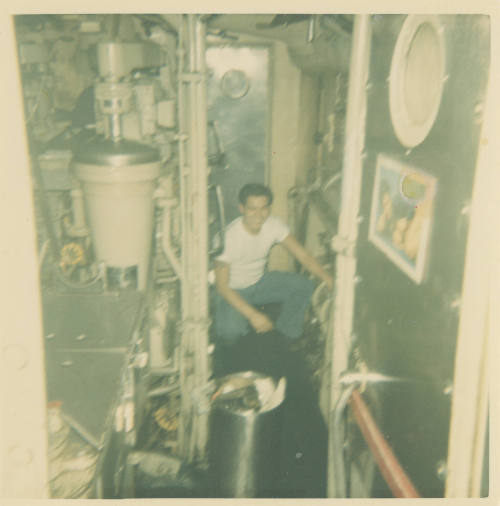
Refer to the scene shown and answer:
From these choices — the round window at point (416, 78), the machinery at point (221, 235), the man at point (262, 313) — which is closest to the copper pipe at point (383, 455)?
the machinery at point (221, 235)

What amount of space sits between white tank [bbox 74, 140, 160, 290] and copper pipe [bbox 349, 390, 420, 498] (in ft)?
5.41

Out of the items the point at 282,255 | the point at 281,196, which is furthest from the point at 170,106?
the point at 282,255

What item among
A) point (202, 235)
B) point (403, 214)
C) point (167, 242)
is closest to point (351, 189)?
point (403, 214)

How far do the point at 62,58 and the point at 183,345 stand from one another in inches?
79.6

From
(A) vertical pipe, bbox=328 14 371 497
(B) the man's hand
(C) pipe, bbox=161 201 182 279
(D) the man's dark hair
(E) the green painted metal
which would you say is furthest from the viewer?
(D) the man's dark hair

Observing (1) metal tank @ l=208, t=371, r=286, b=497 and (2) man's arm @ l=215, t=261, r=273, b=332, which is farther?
(2) man's arm @ l=215, t=261, r=273, b=332

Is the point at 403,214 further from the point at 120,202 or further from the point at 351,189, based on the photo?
the point at 120,202

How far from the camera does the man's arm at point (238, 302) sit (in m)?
3.26

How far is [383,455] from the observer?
1461 mm

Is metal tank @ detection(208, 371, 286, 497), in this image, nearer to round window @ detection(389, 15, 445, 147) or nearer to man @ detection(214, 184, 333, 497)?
man @ detection(214, 184, 333, 497)

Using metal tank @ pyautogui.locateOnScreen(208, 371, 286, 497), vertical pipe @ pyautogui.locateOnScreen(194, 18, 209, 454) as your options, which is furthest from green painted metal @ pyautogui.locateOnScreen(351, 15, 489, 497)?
vertical pipe @ pyautogui.locateOnScreen(194, 18, 209, 454)

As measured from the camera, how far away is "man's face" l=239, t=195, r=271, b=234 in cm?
347

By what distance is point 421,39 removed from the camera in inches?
53.2

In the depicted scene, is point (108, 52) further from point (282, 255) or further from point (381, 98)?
point (282, 255)
